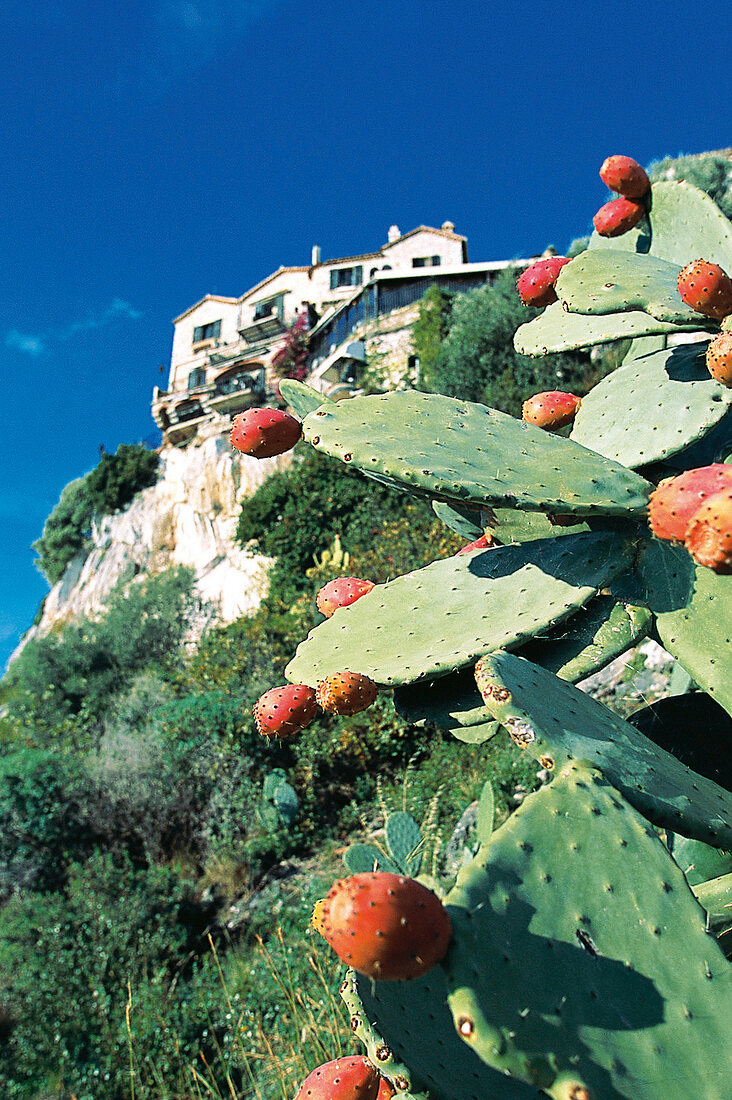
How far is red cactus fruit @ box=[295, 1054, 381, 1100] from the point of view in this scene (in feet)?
3.60

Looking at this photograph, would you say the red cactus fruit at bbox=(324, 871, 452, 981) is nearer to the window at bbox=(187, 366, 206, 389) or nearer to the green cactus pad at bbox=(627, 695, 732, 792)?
the green cactus pad at bbox=(627, 695, 732, 792)

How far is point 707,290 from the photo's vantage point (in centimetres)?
146

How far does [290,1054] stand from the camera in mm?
3195

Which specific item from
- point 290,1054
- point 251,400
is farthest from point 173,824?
point 251,400

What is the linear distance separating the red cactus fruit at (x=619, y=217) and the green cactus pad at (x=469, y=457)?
908 mm

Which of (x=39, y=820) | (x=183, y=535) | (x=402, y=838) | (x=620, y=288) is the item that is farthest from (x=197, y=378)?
(x=620, y=288)

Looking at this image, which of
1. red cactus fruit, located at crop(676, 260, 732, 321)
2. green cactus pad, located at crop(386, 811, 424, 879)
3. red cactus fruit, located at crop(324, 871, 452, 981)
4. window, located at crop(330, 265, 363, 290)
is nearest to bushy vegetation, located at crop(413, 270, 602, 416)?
green cactus pad, located at crop(386, 811, 424, 879)

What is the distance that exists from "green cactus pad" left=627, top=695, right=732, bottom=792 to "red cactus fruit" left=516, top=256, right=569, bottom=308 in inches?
39.2

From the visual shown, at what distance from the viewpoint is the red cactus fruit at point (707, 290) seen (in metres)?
1.46

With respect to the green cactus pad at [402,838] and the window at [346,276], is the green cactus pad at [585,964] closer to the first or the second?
the green cactus pad at [402,838]

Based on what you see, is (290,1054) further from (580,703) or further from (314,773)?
(314,773)

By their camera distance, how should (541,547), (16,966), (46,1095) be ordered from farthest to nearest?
(16,966) → (46,1095) → (541,547)

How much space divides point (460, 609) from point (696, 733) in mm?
656

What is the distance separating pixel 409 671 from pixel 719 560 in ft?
2.11
